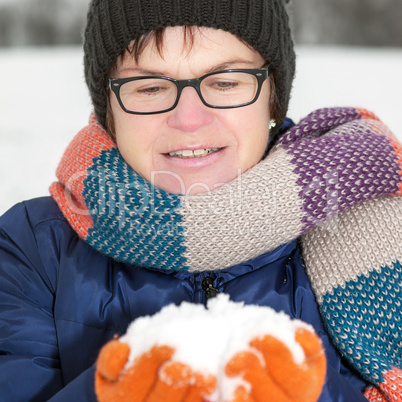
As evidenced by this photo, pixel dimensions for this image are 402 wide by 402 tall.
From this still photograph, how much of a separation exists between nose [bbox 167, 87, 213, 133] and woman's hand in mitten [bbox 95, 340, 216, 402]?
2.07 feet

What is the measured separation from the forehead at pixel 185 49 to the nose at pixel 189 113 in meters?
0.06

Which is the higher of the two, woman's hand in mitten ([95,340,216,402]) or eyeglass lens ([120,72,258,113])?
eyeglass lens ([120,72,258,113])

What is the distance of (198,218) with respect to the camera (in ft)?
3.95

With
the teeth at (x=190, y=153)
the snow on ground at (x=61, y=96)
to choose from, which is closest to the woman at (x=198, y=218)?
the teeth at (x=190, y=153)

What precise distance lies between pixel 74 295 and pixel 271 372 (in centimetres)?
68

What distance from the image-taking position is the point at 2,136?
439cm

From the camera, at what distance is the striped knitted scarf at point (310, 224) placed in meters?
1.20

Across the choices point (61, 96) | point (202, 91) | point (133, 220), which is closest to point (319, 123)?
point (202, 91)

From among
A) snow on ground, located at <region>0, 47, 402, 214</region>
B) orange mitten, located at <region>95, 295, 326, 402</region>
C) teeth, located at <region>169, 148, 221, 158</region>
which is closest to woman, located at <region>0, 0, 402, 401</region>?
teeth, located at <region>169, 148, 221, 158</region>

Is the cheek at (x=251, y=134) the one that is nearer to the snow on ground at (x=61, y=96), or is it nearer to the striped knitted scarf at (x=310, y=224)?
the striped knitted scarf at (x=310, y=224)

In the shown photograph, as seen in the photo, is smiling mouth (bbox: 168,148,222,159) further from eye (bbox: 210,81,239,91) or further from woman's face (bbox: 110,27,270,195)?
eye (bbox: 210,81,239,91)

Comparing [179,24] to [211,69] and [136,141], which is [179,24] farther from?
[136,141]

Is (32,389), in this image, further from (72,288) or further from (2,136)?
(2,136)

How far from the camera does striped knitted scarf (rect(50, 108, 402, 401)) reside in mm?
1198
